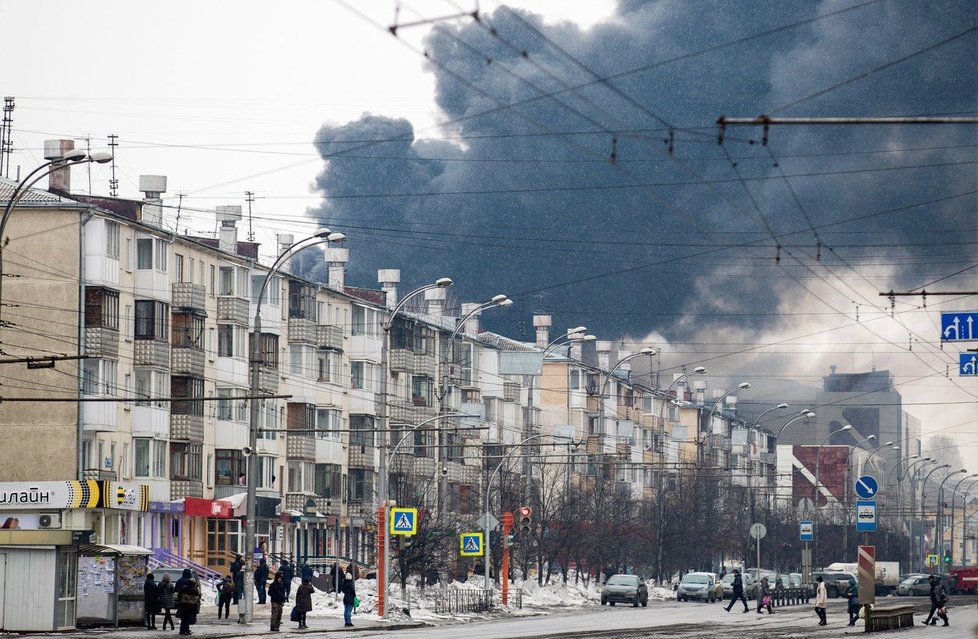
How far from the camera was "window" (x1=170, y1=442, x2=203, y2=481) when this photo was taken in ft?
287

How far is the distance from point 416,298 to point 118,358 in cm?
7052

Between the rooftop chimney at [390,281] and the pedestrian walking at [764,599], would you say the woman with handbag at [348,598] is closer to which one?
the pedestrian walking at [764,599]

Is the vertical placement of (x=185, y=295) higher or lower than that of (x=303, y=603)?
higher

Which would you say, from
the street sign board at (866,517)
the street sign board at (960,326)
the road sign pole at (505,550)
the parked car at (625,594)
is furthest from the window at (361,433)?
the street sign board at (960,326)

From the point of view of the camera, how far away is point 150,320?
84375 mm

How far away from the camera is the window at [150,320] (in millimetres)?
84062

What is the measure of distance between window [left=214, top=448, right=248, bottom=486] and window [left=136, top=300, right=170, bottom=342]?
30.6ft

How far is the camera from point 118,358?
8100cm

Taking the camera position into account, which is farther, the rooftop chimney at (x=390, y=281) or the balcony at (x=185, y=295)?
the rooftop chimney at (x=390, y=281)

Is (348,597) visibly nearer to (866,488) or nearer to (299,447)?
(866,488)

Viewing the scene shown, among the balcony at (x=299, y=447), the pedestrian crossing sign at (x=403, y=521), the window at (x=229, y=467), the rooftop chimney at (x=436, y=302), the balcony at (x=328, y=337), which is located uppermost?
the rooftop chimney at (x=436, y=302)

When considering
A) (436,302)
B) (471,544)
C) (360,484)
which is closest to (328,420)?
(360,484)

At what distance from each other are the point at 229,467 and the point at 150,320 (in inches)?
446

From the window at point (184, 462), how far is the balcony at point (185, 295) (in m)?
6.70
